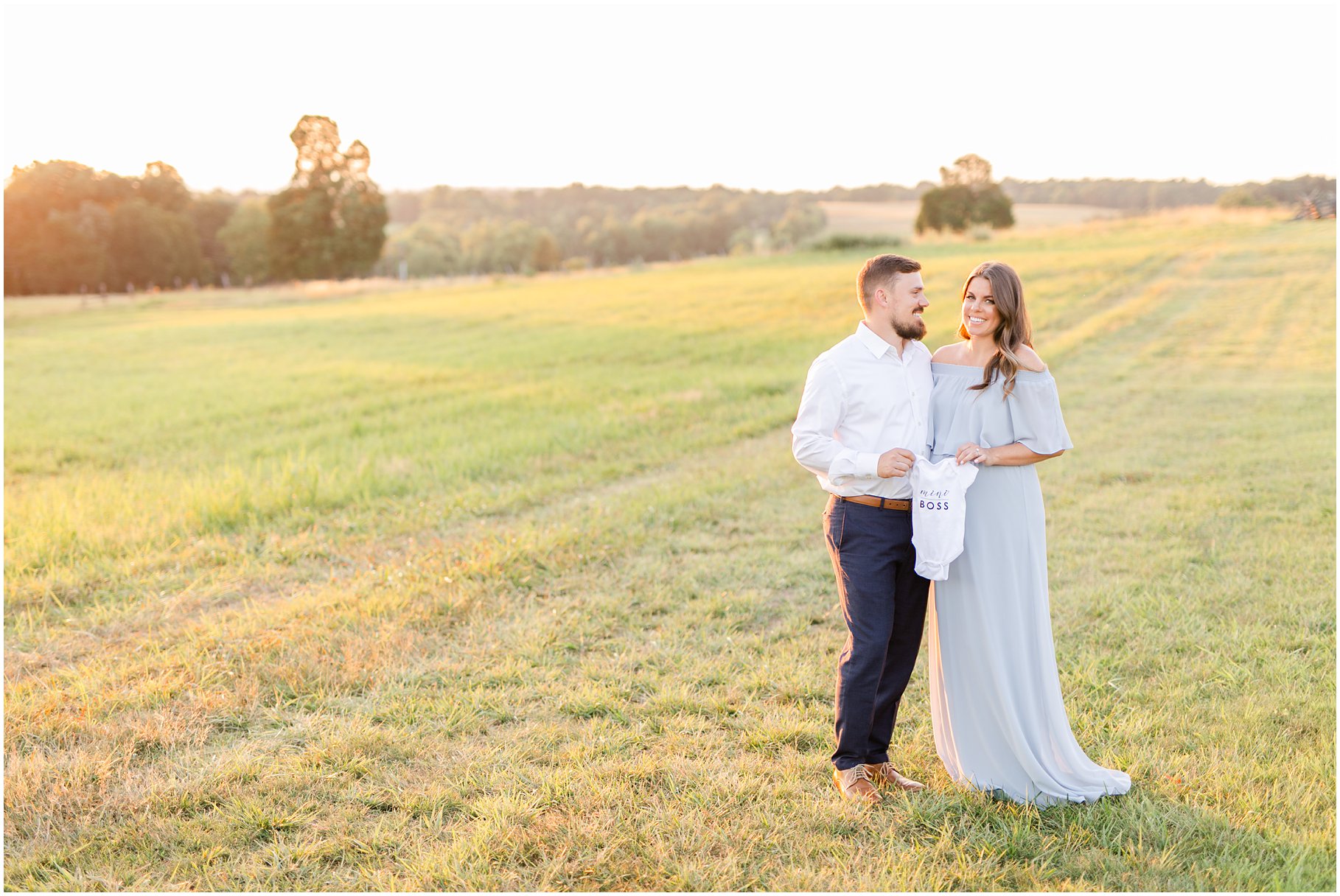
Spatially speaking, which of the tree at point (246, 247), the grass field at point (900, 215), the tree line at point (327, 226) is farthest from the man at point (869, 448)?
the tree at point (246, 247)

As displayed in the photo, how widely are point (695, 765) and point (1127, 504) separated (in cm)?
639

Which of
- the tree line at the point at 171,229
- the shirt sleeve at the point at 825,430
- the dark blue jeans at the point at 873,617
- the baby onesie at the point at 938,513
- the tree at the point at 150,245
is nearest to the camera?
the baby onesie at the point at 938,513

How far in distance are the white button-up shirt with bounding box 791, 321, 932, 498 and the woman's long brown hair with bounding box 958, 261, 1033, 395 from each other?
328 mm

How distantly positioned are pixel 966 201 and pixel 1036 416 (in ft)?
274

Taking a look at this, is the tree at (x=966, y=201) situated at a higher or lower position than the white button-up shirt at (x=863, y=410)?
higher

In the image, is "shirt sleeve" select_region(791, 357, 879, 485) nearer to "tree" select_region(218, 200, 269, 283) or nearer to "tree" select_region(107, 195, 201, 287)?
"tree" select_region(107, 195, 201, 287)

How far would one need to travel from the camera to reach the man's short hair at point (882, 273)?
3996mm

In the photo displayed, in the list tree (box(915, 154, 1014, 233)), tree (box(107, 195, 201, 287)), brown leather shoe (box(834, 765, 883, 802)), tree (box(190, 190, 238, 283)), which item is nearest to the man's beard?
brown leather shoe (box(834, 765, 883, 802))

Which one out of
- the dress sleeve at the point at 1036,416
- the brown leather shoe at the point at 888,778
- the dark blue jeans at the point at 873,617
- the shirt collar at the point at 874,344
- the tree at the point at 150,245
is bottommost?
the brown leather shoe at the point at 888,778

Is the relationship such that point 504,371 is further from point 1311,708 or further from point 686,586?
point 1311,708

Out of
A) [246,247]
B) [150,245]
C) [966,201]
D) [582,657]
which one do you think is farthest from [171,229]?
[582,657]

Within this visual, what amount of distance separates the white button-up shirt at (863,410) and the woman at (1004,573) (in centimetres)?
20

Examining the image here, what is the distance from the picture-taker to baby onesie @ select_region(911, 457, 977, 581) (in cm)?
376

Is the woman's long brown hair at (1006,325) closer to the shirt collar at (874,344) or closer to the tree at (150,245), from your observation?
the shirt collar at (874,344)
